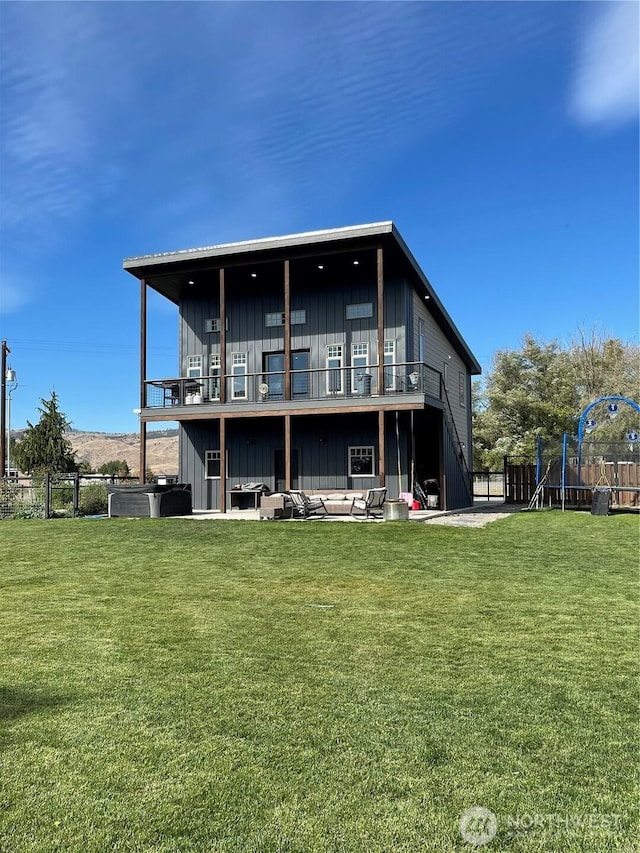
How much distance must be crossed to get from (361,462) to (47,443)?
22.1 m

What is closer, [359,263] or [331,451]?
[359,263]

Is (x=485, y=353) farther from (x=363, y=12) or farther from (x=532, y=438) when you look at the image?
(x=363, y=12)

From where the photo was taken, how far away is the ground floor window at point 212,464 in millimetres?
19922

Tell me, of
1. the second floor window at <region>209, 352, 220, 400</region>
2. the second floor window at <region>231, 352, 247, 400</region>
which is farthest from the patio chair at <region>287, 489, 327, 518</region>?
the second floor window at <region>209, 352, 220, 400</region>

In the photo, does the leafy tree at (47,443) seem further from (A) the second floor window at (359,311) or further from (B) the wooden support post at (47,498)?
(A) the second floor window at (359,311)

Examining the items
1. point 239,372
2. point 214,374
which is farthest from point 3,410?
→ point 239,372

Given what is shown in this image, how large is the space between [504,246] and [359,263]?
59.2 ft

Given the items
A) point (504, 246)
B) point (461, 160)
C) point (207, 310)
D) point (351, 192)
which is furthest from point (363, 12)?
point (504, 246)

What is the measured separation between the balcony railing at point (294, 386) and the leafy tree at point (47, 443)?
54.8 ft

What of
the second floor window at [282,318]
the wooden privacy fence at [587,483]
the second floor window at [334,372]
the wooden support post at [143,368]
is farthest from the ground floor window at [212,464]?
the wooden privacy fence at [587,483]

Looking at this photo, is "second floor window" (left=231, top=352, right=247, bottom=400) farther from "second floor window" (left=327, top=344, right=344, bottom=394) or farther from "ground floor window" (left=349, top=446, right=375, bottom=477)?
"ground floor window" (left=349, top=446, right=375, bottom=477)

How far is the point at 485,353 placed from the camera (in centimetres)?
3850

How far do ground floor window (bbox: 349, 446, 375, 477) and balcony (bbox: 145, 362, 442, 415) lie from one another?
5.94 feet

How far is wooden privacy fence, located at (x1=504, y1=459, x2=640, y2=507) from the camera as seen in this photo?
17.2m
